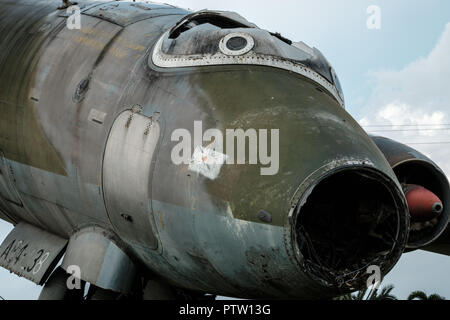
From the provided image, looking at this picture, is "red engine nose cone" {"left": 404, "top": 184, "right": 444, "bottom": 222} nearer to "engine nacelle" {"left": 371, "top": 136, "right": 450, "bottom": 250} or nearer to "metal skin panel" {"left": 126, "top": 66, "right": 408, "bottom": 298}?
"engine nacelle" {"left": 371, "top": 136, "right": 450, "bottom": 250}

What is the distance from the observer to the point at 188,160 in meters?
5.46

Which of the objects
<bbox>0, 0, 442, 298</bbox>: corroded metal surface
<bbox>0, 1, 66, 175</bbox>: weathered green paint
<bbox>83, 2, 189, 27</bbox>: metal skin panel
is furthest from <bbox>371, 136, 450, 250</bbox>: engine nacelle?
<bbox>0, 1, 66, 175</bbox>: weathered green paint

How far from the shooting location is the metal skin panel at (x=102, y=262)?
21.2ft

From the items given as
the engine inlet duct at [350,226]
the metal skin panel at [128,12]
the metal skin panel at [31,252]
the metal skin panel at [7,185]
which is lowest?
the metal skin panel at [31,252]

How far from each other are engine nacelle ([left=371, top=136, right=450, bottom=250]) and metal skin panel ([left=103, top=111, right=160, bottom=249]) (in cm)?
431

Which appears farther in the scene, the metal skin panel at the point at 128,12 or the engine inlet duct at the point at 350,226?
the metal skin panel at the point at 128,12

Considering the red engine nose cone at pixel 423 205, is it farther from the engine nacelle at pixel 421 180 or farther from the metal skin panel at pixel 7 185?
the metal skin panel at pixel 7 185

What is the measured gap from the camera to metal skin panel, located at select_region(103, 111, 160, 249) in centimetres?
584

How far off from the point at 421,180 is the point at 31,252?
6.07 metres

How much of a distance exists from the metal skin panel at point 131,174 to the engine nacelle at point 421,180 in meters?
4.31

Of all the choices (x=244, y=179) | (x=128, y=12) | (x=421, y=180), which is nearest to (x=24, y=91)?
(x=128, y=12)


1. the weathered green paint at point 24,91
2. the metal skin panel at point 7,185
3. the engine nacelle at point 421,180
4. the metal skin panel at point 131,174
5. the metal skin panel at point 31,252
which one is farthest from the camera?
the engine nacelle at point 421,180

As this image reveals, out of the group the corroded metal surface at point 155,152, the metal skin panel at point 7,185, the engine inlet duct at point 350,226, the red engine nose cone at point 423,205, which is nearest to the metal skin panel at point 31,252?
the corroded metal surface at point 155,152
